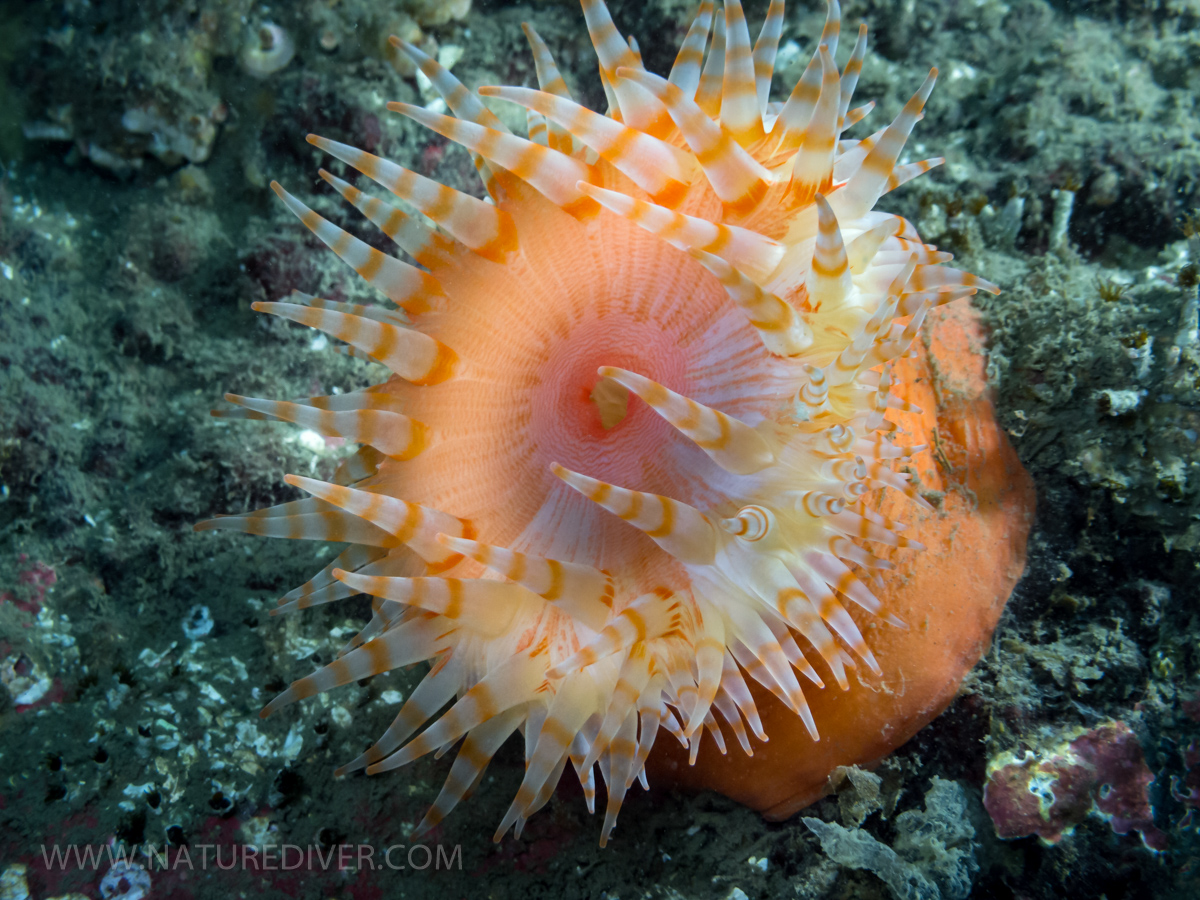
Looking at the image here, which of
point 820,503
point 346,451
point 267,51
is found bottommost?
point 346,451

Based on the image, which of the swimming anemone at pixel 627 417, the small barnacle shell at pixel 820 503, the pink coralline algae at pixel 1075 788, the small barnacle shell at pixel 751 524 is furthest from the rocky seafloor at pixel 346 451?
the small barnacle shell at pixel 751 524

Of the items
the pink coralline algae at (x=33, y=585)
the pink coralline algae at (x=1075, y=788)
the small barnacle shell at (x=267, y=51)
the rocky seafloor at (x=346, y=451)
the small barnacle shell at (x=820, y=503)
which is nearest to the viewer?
the small barnacle shell at (x=820, y=503)

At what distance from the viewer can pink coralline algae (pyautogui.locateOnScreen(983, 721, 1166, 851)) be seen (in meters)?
2.09

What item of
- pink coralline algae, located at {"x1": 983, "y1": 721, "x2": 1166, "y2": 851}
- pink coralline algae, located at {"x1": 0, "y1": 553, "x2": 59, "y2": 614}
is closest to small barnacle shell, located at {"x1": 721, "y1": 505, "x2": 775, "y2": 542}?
pink coralline algae, located at {"x1": 983, "y1": 721, "x2": 1166, "y2": 851}

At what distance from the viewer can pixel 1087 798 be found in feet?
6.94

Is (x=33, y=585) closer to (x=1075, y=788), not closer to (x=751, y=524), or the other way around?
(x=751, y=524)

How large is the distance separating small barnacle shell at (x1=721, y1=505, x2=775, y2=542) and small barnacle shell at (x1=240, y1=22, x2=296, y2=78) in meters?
4.24

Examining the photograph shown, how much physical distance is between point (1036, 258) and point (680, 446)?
187 cm

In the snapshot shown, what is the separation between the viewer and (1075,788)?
2121 mm

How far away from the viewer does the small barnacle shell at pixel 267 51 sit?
4391 millimetres

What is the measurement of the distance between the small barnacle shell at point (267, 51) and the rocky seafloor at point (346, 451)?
0.03 metres

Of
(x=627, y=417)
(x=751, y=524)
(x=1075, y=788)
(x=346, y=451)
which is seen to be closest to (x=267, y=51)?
(x=346, y=451)

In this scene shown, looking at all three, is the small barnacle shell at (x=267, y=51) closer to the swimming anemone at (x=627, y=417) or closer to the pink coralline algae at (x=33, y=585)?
the swimming anemone at (x=627, y=417)

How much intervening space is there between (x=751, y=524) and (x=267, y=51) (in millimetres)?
4378
